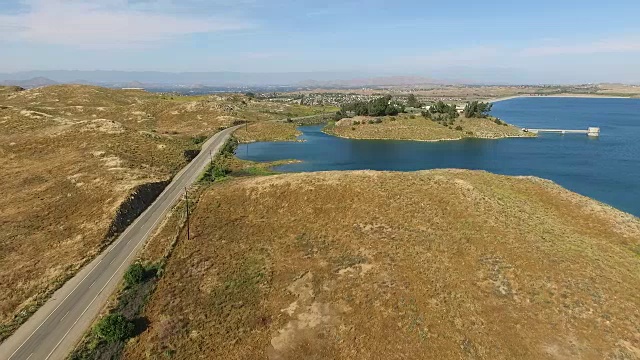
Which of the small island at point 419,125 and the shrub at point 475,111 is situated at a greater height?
the shrub at point 475,111

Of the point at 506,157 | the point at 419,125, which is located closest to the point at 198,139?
the point at 419,125

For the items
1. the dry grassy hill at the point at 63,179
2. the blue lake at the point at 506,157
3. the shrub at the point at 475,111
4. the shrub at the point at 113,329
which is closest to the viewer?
the shrub at the point at 113,329

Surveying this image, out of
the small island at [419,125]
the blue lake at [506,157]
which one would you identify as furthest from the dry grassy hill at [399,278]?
the small island at [419,125]

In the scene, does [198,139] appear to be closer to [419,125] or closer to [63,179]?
[63,179]

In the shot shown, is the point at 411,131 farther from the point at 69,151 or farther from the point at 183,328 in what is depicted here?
the point at 183,328

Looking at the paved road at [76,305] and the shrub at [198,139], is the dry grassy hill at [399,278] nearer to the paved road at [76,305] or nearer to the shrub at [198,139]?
the paved road at [76,305]

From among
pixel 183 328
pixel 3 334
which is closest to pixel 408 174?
pixel 183 328

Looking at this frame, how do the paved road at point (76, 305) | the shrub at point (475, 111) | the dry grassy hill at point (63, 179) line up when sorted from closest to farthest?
the paved road at point (76, 305) < the dry grassy hill at point (63, 179) < the shrub at point (475, 111)
